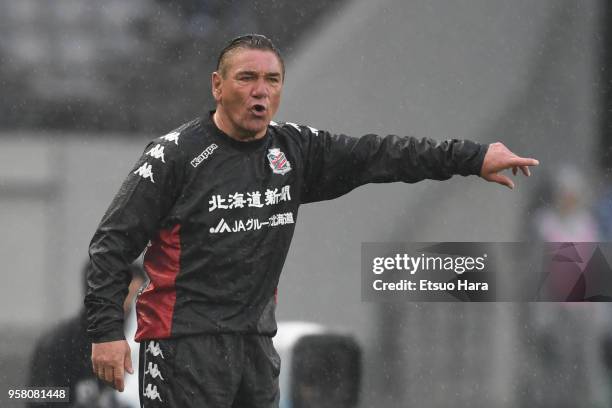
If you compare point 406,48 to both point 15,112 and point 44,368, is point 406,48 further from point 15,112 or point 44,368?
point 44,368

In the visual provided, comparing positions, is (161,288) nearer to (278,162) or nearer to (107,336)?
(107,336)

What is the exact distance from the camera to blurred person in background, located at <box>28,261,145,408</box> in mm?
5605

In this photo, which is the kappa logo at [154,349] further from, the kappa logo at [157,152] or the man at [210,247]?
the kappa logo at [157,152]

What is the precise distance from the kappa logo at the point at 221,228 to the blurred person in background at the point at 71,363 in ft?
5.20

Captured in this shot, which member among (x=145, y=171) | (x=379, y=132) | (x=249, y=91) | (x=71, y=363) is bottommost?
(x=71, y=363)

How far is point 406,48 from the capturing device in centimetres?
567

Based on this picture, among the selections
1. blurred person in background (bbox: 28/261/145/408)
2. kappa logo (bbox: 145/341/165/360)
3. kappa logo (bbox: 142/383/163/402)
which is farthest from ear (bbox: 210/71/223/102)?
blurred person in background (bbox: 28/261/145/408)

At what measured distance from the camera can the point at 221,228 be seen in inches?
162

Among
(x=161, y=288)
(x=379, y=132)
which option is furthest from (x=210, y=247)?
(x=379, y=132)

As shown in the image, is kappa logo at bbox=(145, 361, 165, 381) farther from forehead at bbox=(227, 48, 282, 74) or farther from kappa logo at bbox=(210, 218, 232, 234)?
forehead at bbox=(227, 48, 282, 74)

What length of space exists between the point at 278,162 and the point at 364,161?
337 millimetres

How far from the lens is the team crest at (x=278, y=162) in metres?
4.25

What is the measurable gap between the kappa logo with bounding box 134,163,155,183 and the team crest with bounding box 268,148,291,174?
40cm

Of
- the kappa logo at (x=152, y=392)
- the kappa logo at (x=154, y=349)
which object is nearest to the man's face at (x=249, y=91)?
the kappa logo at (x=154, y=349)
